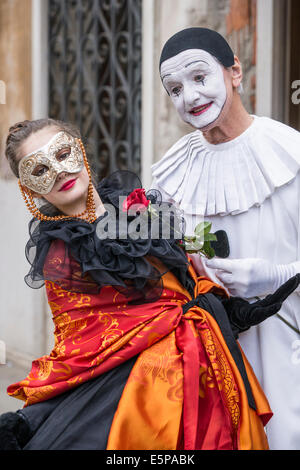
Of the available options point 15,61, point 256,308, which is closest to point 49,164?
point 256,308

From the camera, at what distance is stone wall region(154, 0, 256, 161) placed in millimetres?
2809

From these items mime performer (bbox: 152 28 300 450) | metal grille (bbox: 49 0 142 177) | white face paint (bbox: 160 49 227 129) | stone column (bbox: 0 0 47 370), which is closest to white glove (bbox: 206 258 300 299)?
mime performer (bbox: 152 28 300 450)

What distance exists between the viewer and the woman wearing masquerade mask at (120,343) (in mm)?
1556

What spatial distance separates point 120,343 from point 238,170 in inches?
25.9

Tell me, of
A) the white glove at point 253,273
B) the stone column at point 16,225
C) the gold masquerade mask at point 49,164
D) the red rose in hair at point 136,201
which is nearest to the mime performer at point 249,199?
the white glove at point 253,273

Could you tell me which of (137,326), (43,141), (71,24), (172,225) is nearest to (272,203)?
(172,225)

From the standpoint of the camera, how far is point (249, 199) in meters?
1.86

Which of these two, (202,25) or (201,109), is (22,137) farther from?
(202,25)

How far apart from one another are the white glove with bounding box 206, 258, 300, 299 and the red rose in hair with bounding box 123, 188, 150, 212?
255 millimetres

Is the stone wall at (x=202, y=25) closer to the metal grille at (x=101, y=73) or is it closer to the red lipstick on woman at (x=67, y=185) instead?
the metal grille at (x=101, y=73)

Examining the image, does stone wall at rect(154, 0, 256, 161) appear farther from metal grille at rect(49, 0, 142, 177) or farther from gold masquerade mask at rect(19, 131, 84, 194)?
gold masquerade mask at rect(19, 131, 84, 194)

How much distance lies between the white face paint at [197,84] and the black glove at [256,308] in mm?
531

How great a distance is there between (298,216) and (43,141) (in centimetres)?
78

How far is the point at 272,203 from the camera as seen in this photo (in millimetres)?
1845
